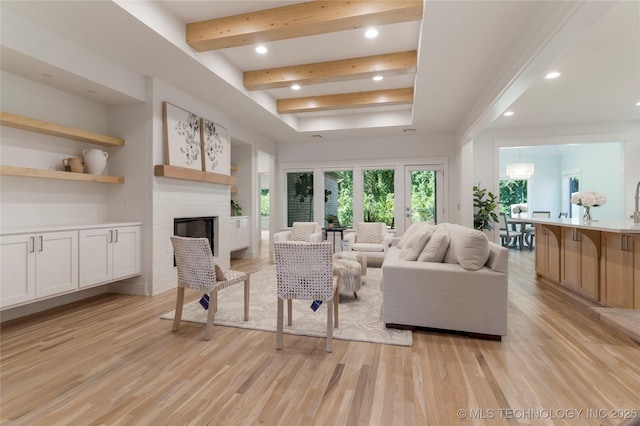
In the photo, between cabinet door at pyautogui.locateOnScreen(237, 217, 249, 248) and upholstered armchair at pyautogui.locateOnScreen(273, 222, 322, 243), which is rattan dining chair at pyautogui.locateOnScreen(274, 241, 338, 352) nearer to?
upholstered armchair at pyautogui.locateOnScreen(273, 222, 322, 243)

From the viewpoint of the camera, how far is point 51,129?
3.07 meters

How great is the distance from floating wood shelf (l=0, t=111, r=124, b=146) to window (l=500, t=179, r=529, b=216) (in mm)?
10828

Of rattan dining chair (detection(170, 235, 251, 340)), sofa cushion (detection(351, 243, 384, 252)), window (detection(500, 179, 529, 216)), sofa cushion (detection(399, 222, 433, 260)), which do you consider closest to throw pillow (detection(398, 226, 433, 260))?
sofa cushion (detection(399, 222, 433, 260))

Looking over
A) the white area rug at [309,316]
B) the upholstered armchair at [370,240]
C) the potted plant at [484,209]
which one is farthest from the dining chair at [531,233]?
the white area rug at [309,316]

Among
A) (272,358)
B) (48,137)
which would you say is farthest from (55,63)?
(272,358)

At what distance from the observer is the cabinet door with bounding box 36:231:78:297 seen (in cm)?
276

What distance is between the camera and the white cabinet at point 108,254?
316 centimetres

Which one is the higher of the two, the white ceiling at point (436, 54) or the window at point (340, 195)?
the white ceiling at point (436, 54)

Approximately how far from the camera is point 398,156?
22.7 ft

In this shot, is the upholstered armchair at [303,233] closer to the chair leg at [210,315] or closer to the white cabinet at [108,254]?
the white cabinet at [108,254]

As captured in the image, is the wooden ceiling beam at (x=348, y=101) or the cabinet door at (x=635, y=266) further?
the wooden ceiling beam at (x=348, y=101)

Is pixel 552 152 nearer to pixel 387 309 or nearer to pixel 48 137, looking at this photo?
pixel 387 309

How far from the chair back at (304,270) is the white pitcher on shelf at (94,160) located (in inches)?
109

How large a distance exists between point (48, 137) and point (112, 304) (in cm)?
195
